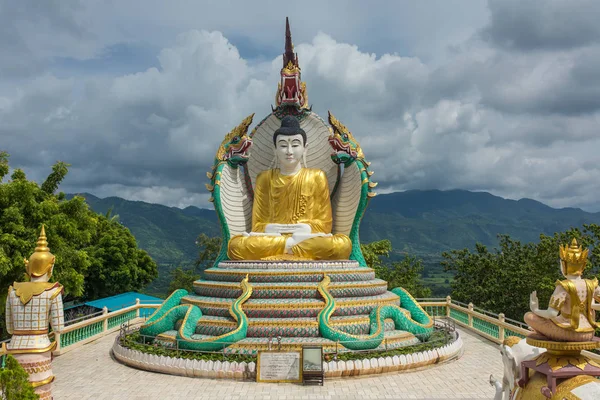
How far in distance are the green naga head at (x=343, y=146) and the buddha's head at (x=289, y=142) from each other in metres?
1.23

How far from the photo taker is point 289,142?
20000mm

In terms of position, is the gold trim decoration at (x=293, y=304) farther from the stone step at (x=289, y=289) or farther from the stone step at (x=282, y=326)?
the stone step at (x=289, y=289)

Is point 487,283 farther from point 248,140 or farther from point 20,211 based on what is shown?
point 20,211

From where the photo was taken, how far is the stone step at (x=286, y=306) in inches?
550

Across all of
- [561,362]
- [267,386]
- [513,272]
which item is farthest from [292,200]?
[561,362]

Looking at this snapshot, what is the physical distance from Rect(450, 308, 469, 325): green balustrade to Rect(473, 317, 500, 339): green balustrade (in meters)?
0.77

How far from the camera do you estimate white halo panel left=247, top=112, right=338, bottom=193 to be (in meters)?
21.4

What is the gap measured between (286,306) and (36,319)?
6.51 meters

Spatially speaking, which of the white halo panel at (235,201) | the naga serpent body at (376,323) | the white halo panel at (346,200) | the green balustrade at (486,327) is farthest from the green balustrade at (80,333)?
the green balustrade at (486,327)

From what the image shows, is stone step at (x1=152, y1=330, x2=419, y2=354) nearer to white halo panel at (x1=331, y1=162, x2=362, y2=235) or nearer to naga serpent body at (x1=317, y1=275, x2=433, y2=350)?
naga serpent body at (x1=317, y1=275, x2=433, y2=350)

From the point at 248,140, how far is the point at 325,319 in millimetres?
8814

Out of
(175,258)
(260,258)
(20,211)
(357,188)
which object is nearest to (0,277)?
(20,211)

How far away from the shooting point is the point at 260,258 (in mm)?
17938

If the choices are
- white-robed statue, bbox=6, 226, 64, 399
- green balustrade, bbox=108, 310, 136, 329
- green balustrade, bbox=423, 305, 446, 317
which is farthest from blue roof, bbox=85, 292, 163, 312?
white-robed statue, bbox=6, 226, 64, 399
